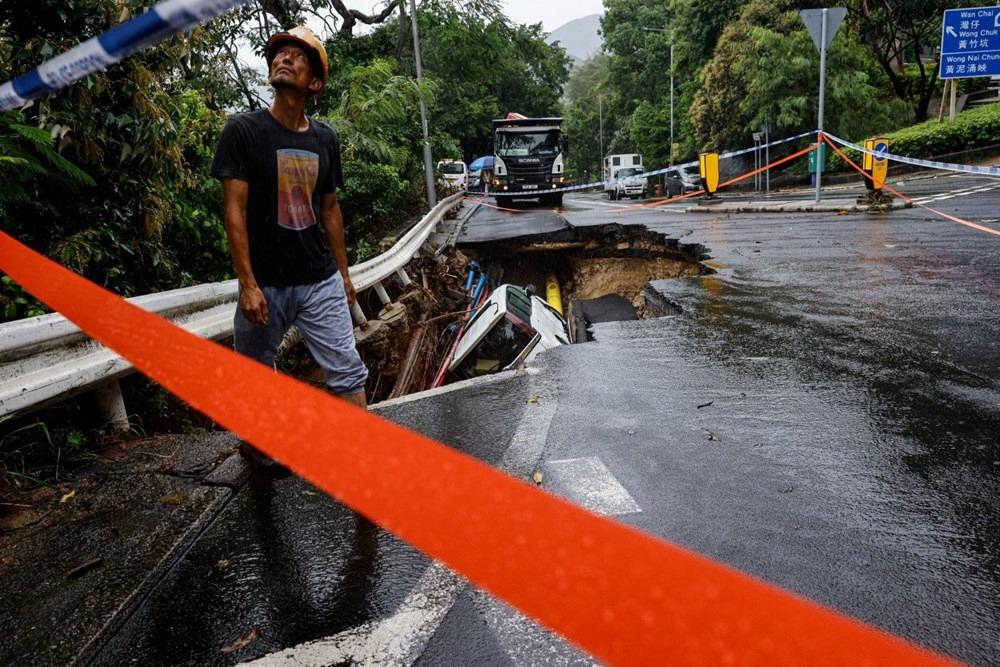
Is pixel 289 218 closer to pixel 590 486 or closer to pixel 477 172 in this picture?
pixel 590 486

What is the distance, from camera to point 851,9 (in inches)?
1219

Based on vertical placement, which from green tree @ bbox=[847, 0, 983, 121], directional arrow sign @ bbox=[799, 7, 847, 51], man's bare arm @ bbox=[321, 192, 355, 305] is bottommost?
man's bare arm @ bbox=[321, 192, 355, 305]

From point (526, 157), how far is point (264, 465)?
78.8 feet

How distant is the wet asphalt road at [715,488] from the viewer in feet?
6.79

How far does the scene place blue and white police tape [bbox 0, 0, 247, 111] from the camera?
136 cm

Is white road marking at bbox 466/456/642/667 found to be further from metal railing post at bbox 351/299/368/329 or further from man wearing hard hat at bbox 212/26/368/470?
metal railing post at bbox 351/299/368/329

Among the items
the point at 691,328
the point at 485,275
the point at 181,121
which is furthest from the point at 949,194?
the point at 181,121

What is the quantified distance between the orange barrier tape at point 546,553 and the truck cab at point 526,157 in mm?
25149

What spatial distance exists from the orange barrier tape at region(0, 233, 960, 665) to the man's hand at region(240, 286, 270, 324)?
166cm

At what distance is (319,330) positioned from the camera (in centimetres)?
322

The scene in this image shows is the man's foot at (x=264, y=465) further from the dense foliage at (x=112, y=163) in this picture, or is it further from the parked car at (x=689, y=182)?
the parked car at (x=689, y=182)

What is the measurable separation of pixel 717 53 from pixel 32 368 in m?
35.8

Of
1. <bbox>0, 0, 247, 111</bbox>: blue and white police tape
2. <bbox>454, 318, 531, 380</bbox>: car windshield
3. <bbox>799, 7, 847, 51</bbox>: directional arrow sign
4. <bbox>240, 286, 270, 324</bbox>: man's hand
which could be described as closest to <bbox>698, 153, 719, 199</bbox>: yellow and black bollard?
<bbox>799, 7, 847, 51</bbox>: directional arrow sign

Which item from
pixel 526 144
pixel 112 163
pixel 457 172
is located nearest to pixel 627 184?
pixel 457 172
